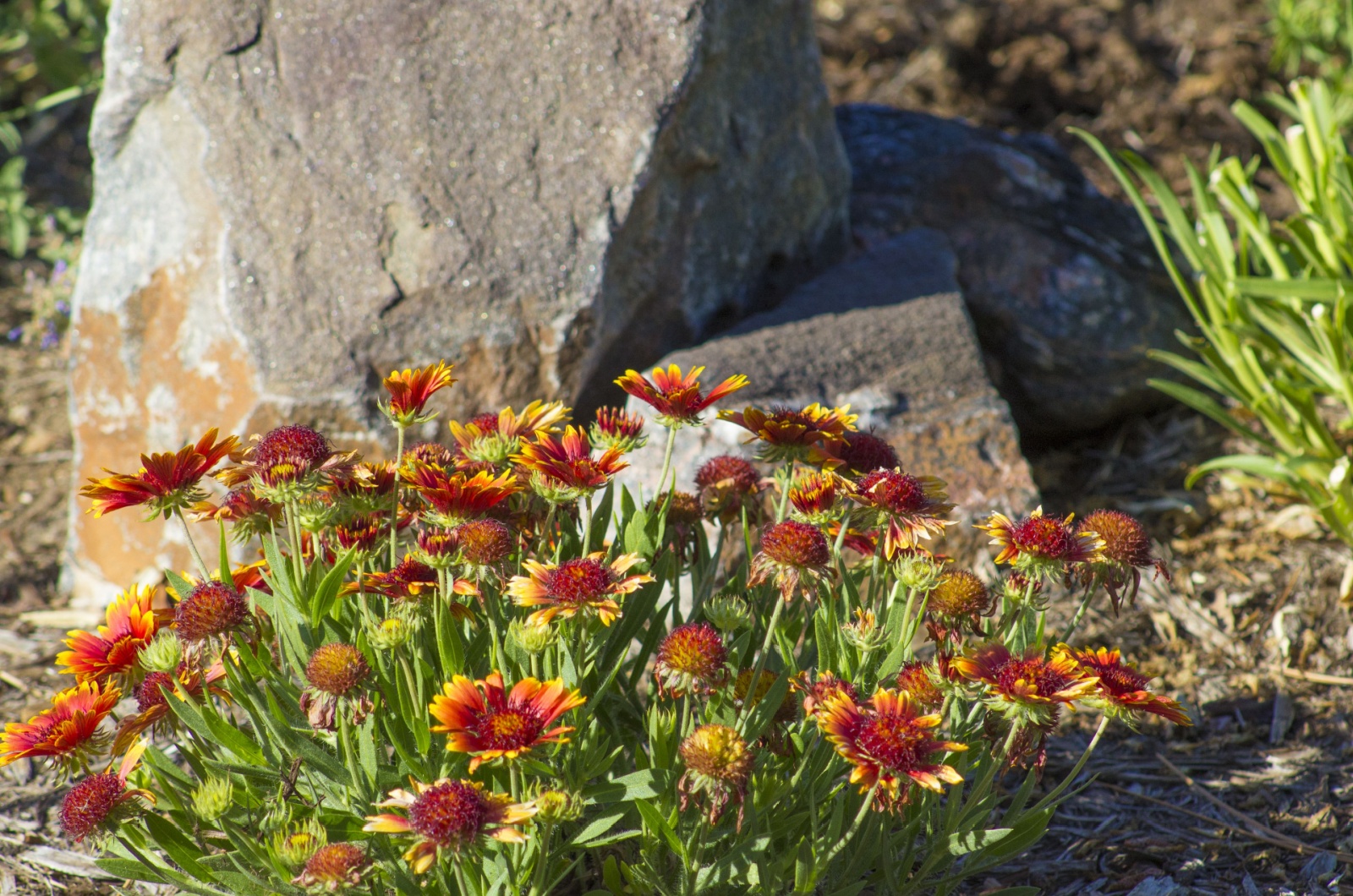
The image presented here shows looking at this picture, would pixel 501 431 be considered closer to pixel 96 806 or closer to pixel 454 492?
pixel 454 492

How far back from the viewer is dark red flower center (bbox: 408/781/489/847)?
3.96 ft

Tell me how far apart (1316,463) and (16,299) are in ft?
14.3

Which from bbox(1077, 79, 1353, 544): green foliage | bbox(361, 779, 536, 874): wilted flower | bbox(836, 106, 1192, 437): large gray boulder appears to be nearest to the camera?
bbox(361, 779, 536, 874): wilted flower

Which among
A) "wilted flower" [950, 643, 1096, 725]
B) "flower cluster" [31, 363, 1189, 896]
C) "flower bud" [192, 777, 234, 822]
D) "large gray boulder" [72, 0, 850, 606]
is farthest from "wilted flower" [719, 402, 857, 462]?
"large gray boulder" [72, 0, 850, 606]

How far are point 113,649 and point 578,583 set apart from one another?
0.65m

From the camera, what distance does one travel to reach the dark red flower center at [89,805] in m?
1.38

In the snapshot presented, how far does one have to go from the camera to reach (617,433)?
163cm

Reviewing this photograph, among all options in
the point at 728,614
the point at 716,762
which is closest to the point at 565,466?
the point at 728,614

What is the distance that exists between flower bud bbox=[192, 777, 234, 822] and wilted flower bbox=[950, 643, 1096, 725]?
93 cm

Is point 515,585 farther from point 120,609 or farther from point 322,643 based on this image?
point 120,609

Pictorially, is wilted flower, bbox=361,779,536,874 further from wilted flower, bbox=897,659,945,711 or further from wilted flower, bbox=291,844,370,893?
wilted flower, bbox=897,659,945,711

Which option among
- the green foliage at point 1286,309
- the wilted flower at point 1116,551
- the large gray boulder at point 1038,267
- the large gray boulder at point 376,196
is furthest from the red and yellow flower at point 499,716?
the large gray boulder at point 1038,267

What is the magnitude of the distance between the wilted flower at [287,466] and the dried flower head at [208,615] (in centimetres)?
14

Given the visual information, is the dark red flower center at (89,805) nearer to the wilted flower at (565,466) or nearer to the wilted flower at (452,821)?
the wilted flower at (452,821)
